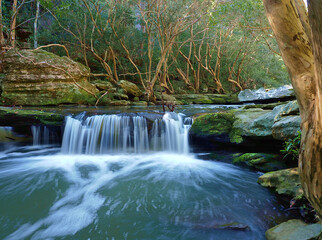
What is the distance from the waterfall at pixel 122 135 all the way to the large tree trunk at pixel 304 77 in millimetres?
4349

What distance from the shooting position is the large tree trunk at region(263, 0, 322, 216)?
166cm

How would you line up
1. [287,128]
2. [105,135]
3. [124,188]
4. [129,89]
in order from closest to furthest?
[287,128] < [124,188] < [105,135] < [129,89]

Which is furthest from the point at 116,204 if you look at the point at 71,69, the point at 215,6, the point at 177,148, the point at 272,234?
the point at 215,6

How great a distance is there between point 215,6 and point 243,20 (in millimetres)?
1921

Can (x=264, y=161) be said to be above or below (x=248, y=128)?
below

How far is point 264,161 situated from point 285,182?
110 centimetres

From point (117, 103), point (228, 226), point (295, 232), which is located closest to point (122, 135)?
point (228, 226)

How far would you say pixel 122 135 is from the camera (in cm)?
643

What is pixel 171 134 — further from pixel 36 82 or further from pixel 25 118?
pixel 36 82

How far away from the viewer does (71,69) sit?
10.2 m

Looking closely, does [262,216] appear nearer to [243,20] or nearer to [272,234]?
[272,234]

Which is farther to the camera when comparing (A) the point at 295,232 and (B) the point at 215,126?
(B) the point at 215,126

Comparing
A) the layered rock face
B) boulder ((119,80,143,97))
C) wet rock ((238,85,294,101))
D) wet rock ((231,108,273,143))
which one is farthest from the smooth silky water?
wet rock ((238,85,294,101))

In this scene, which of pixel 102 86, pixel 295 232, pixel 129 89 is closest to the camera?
pixel 295 232
